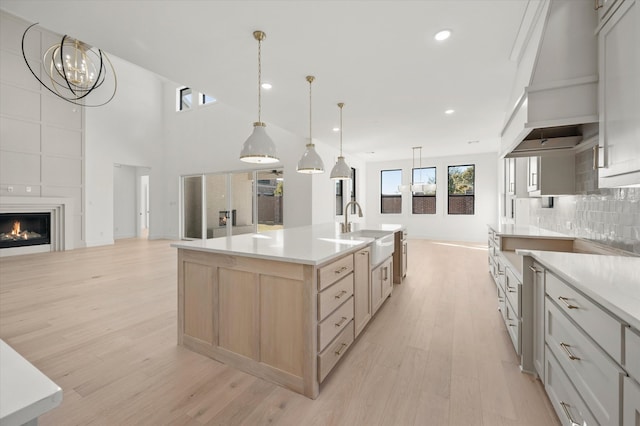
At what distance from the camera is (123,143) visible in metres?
7.97

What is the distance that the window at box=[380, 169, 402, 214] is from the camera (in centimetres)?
951

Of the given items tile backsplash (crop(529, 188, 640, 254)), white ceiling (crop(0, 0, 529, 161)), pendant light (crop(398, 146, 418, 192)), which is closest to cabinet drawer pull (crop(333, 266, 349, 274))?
tile backsplash (crop(529, 188, 640, 254))

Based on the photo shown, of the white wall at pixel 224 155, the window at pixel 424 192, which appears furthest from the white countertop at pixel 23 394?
the window at pixel 424 192

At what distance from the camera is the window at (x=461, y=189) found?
8375 mm

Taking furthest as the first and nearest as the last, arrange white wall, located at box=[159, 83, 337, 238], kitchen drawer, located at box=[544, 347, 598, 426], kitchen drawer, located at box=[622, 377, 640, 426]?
white wall, located at box=[159, 83, 337, 238] < kitchen drawer, located at box=[544, 347, 598, 426] < kitchen drawer, located at box=[622, 377, 640, 426]

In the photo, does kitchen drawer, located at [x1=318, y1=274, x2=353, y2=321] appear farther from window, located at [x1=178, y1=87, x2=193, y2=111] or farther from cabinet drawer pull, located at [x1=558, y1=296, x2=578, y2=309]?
window, located at [x1=178, y1=87, x2=193, y2=111]

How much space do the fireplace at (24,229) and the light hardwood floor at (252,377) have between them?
3333 mm

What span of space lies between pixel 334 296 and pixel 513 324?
4.87 feet

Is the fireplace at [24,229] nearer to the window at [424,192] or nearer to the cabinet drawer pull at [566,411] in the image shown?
the cabinet drawer pull at [566,411]


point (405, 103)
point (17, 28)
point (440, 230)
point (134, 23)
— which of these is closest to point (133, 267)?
point (134, 23)

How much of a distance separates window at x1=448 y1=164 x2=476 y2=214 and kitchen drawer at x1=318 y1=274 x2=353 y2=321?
7570 mm

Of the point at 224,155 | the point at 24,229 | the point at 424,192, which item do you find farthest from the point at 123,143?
the point at 424,192

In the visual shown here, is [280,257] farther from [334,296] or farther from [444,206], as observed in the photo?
[444,206]

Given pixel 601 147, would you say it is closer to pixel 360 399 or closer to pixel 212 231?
pixel 360 399
